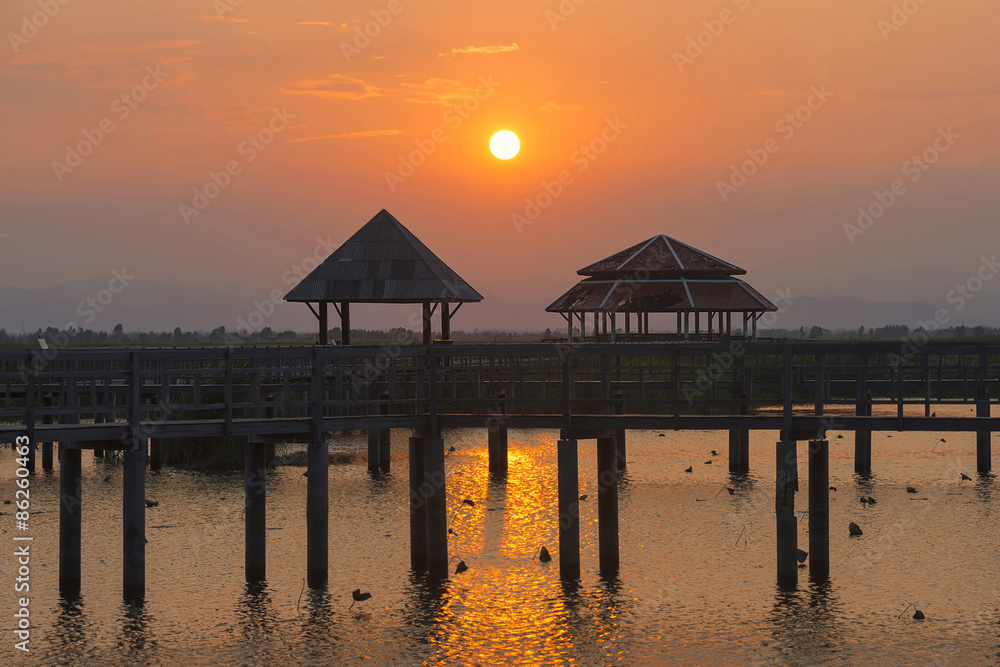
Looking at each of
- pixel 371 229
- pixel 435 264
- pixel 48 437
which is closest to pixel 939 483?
pixel 435 264

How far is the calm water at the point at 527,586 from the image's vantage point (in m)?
18.0

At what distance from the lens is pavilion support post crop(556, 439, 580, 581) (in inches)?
842

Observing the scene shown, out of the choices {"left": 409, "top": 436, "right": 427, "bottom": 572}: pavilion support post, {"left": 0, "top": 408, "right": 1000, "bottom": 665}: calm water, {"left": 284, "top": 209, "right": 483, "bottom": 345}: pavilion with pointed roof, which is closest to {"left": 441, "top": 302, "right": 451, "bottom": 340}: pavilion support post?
{"left": 284, "top": 209, "right": 483, "bottom": 345}: pavilion with pointed roof

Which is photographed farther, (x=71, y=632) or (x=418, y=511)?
(x=418, y=511)

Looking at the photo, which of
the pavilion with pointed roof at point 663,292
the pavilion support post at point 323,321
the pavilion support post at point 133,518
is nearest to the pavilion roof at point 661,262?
the pavilion with pointed roof at point 663,292

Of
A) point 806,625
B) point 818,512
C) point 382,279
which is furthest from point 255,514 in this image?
point 382,279

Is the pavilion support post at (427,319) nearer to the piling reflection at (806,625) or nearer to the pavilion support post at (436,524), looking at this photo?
the pavilion support post at (436,524)

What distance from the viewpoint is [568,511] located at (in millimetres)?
21328

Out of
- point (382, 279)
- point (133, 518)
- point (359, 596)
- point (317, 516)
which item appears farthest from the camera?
point (382, 279)

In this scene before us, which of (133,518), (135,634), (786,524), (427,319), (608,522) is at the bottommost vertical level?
(135,634)

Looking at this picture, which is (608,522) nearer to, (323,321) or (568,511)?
(568,511)

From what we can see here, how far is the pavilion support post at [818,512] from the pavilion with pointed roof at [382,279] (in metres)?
21.7

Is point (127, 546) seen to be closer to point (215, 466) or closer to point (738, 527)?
point (738, 527)

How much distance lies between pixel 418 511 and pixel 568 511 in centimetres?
311
